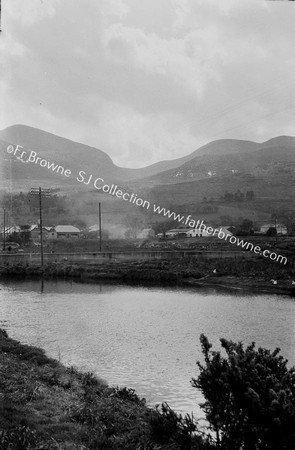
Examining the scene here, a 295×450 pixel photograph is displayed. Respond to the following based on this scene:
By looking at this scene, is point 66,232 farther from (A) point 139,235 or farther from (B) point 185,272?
(B) point 185,272

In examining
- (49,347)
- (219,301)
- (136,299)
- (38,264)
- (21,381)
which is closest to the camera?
(21,381)

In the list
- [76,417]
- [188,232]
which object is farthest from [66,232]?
[76,417]

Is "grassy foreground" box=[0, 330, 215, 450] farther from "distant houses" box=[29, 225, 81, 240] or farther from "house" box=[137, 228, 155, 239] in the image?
"distant houses" box=[29, 225, 81, 240]

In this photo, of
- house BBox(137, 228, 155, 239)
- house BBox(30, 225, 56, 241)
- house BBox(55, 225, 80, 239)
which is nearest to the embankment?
house BBox(137, 228, 155, 239)

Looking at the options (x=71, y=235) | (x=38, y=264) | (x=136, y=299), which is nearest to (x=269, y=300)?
(x=136, y=299)

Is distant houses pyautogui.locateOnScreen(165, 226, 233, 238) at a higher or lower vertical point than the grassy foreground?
higher

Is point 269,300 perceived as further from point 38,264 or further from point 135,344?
point 38,264
